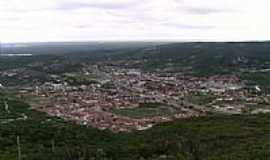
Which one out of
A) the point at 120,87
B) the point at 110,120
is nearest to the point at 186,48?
the point at 120,87

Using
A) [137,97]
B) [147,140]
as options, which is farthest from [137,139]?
[137,97]

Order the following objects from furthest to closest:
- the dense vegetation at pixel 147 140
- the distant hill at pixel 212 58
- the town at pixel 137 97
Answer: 1. the distant hill at pixel 212 58
2. the town at pixel 137 97
3. the dense vegetation at pixel 147 140

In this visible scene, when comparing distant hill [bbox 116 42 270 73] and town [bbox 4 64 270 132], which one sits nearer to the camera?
town [bbox 4 64 270 132]

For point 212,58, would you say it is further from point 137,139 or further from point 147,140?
point 147,140

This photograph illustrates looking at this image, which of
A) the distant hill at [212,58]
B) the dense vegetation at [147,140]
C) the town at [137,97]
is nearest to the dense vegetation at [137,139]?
the dense vegetation at [147,140]

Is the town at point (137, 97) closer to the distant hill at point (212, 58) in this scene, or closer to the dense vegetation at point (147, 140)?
the dense vegetation at point (147, 140)

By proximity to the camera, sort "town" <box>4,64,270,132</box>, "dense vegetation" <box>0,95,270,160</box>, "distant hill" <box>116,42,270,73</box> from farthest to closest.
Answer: "distant hill" <box>116,42,270,73</box> → "town" <box>4,64,270,132</box> → "dense vegetation" <box>0,95,270,160</box>

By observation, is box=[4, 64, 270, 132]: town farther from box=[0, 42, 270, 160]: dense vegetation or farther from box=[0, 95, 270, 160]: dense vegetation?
box=[0, 95, 270, 160]: dense vegetation

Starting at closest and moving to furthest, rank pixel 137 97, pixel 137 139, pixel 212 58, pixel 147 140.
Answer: pixel 147 140 < pixel 137 139 < pixel 137 97 < pixel 212 58

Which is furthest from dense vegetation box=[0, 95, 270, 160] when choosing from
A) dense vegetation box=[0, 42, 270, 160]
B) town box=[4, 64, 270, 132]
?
town box=[4, 64, 270, 132]
